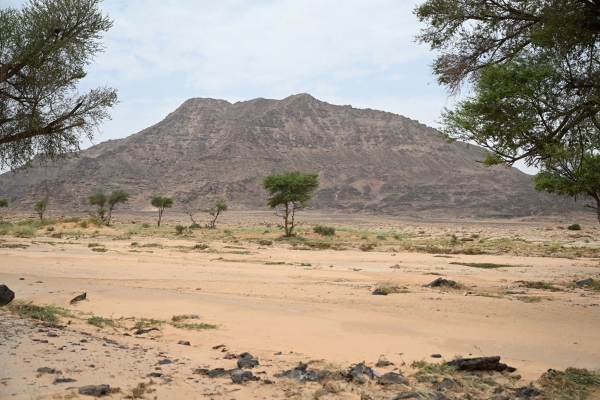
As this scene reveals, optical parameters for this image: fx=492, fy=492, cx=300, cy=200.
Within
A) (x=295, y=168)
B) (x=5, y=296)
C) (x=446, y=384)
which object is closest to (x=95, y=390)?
(x=446, y=384)

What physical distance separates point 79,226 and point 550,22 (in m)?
43.9

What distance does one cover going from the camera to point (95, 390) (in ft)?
15.0

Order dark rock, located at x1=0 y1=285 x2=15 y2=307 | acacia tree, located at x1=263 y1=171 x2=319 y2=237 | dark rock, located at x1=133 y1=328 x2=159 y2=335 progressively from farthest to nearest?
1. acacia tree, located at x1=263 y1=171 x2=319 y2=237
2. dark rock, located at x1=0 y1=285 x2=15 y2=307
3. dark rock, located at x1=133 y1=328 x2=159 y2=335

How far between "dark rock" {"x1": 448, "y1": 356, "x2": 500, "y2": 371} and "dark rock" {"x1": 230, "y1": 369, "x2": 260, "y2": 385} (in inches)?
99.0

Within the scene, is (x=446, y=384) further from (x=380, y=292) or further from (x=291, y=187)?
(x=291, y=187)

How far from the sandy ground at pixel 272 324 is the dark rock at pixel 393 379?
1.18 feet

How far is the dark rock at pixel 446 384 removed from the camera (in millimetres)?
5321

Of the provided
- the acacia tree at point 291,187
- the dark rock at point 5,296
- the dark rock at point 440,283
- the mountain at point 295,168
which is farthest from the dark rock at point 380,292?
the mountain at point 295,168

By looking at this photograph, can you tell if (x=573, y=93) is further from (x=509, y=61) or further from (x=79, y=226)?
(x=79, y=226)

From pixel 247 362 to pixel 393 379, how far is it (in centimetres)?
176

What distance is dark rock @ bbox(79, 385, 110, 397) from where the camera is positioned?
4.52 meters

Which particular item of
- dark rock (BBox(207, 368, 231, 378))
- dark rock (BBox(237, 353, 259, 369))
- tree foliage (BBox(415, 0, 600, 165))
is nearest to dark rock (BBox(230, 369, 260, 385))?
dark rock (BBox(207, 368, 231, 378))

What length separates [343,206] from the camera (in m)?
137

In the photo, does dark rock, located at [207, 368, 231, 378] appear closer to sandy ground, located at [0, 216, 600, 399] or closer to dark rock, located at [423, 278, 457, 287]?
sandy ground, located at [0, 216, 600, 399]
